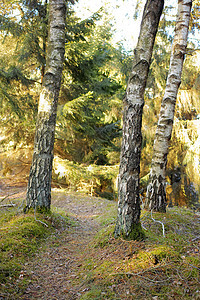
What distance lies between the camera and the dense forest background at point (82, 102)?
321 inches

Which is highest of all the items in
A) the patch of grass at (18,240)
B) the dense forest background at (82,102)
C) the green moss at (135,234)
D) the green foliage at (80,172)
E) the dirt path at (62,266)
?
the dense forest background at (82,102)

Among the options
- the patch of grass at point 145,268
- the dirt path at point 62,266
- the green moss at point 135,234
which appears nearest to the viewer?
the patch of grass at point 145,268

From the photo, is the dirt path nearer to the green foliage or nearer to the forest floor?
the forest floor

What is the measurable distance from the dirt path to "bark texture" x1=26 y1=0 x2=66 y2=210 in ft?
3.01

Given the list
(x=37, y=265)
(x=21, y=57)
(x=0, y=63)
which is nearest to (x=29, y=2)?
(x=21, y=57)

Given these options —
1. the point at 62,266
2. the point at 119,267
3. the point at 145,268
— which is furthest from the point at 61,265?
the point at 145,268

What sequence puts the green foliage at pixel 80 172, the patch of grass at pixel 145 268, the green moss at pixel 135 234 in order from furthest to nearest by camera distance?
the green foliage at pixel 80 172 → the green moss at pixel 135 234 → the patch of grass at pixel 145 268

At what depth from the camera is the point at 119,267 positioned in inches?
110

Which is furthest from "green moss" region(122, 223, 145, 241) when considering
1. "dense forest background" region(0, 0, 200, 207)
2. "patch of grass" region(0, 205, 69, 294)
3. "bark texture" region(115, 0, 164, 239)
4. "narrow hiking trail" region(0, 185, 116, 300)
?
"dense forest background" region(0, 0, 200, 207)

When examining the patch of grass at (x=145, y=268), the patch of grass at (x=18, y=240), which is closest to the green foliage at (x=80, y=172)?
the patch of grass at (x=18, y=240)

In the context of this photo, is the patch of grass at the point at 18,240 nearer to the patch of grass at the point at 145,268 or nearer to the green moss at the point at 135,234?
the patch of grass at the point at 145,268

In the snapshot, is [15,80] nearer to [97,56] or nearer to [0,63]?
[0,63]

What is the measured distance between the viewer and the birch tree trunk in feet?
15.8

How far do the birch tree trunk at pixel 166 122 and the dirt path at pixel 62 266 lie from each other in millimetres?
1579
